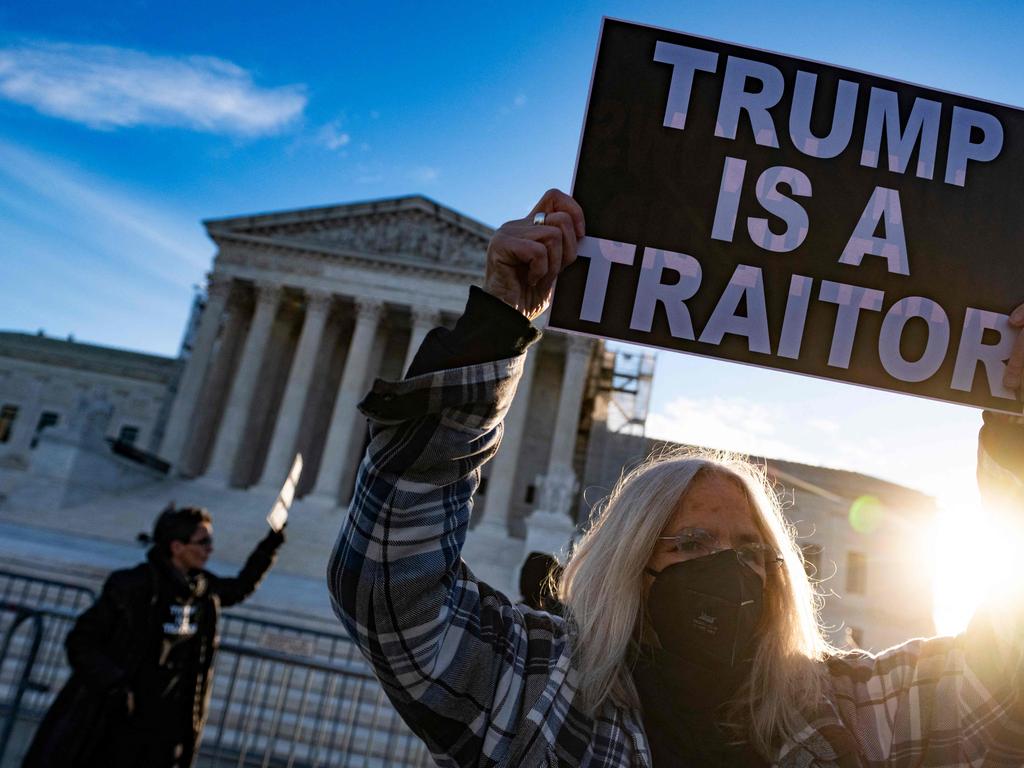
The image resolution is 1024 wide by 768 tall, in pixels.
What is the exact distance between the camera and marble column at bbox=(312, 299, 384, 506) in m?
32.6

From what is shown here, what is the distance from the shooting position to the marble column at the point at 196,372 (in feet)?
111

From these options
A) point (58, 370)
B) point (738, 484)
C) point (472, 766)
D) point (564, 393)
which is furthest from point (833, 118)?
point (58, 370)

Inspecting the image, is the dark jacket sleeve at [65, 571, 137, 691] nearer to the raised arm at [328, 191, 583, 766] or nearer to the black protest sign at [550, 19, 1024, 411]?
the raised arm at [328, 191, 583, 766]

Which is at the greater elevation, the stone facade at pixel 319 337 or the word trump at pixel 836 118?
the stone facade at pixel 319 337

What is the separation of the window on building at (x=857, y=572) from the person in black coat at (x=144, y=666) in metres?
30.0

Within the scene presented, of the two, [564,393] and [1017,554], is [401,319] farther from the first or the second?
[1017,554]

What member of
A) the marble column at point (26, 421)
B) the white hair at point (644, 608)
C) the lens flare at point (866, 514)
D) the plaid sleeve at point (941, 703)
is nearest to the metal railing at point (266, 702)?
the white hair at point (644, 608)

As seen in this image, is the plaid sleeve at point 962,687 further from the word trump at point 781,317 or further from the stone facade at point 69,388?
the stone facade at point 69,388

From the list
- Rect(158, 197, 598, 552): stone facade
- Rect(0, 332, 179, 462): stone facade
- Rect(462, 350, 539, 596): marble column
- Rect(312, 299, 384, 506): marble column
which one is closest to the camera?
Rect(462, 350, 539, 596): marble column

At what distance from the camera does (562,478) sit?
26.1 meters

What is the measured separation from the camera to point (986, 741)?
1919 mm

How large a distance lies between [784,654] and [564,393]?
31265 millimetres

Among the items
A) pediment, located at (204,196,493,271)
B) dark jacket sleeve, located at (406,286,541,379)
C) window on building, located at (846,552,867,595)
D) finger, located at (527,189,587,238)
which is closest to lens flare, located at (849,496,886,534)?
window on building, located at (846,552,867,595)

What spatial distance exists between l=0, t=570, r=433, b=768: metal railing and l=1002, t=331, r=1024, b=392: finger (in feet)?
17.0
